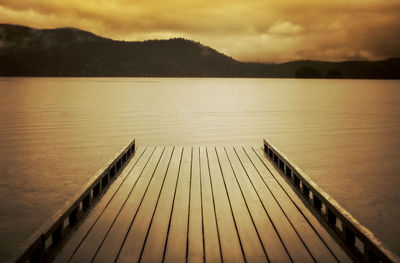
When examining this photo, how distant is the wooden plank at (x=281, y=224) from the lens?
433cm

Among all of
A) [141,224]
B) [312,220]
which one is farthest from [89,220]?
[312,220]

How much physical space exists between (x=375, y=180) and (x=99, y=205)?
8973 millimetres

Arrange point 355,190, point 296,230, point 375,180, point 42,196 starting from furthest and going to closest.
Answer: point 375,180 → point 355,190 → point 42,196 → point 296,230

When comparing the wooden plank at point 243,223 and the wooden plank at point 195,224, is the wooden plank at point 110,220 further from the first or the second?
the wooden plank at point 243,223

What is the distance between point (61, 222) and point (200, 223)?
71.6 inches

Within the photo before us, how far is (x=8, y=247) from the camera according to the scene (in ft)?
21.6

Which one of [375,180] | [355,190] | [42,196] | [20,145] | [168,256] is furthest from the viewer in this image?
[20,145]

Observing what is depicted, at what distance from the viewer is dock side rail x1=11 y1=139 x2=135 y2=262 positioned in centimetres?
381

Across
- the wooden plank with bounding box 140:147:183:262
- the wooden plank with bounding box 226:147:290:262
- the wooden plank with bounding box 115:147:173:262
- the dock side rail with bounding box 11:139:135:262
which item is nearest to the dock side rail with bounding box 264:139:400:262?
the wooden plank with bounding box 226:147:290:262

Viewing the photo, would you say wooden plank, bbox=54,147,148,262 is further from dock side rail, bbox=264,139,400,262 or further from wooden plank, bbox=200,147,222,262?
dock side rail, bbox=264,139,400,262

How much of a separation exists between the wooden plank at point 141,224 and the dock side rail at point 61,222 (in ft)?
2.66

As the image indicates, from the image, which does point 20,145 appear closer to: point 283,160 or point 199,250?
point 283,160

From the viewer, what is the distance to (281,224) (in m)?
5.24

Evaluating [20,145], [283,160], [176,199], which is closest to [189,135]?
[20,145]
